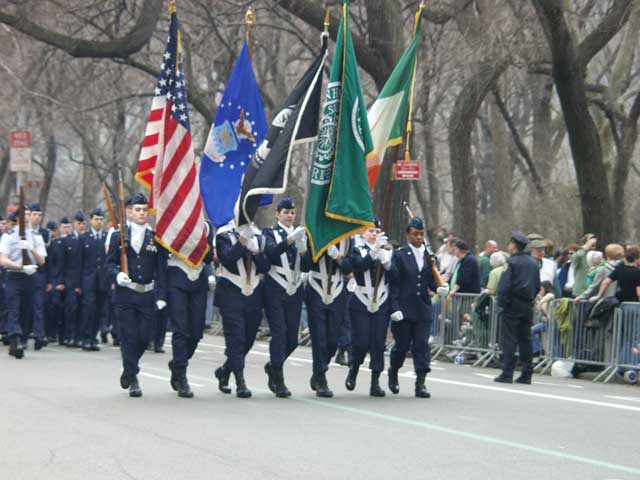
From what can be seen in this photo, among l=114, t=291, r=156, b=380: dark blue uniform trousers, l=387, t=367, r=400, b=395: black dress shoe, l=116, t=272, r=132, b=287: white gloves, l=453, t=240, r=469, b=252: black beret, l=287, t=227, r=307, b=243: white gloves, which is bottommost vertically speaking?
l=387, t=367, r=400, b=395: black dress shoe

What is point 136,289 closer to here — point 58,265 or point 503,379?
point 503,379

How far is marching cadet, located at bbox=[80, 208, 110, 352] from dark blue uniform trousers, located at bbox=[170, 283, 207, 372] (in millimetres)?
7971

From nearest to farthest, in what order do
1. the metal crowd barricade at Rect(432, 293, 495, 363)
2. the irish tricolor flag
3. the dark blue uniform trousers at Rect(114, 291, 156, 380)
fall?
the dark blue uniform trousers at Rect(114, 291, 156, 380), the irish tricolor flag, the metal crowd barricade at Rect(432, 293, 495, 363)

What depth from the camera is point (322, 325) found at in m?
13.9

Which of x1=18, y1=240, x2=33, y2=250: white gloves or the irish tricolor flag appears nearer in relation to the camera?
the irish tricolor flag

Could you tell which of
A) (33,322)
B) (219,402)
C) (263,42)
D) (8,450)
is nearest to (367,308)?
(219,402)

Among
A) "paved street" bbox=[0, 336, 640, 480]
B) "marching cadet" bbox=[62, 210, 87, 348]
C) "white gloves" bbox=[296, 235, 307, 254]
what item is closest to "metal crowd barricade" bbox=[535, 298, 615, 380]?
"paved street" bbox=[0, 336, 640, 480]

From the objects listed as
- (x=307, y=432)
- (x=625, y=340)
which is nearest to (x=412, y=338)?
(x=307, y=432)

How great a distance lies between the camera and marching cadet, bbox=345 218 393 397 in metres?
14.0

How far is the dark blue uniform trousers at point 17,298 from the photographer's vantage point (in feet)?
61.6

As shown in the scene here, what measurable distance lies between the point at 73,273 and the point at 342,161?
353 inches

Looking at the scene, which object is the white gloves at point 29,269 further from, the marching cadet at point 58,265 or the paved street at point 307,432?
the marching cadet at point 58,265

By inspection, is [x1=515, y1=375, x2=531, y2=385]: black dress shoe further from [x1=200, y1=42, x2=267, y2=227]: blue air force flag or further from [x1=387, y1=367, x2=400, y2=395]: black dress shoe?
[x1=200, y1=42, x2=267, y2=227]: blue air force flag

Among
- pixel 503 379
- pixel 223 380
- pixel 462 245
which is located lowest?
pixel 223 380
